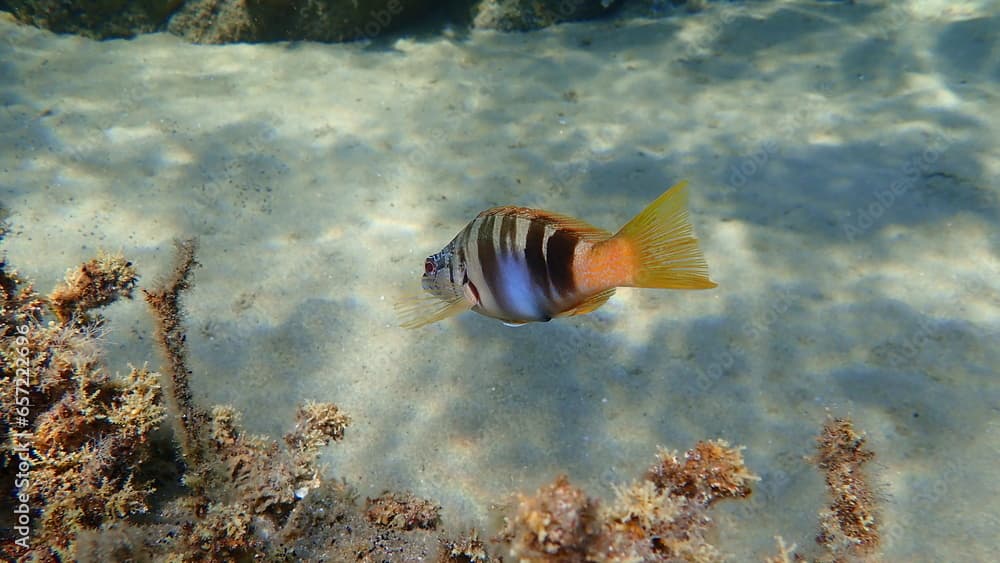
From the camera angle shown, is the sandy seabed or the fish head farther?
the sandy seabed

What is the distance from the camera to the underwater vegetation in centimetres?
217

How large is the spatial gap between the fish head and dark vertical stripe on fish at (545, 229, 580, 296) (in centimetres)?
39

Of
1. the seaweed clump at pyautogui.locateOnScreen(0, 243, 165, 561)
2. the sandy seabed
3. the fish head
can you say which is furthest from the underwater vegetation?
the fish head

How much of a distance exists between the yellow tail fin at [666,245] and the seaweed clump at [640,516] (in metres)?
0.70

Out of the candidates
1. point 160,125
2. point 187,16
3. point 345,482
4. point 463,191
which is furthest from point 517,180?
point 187,16

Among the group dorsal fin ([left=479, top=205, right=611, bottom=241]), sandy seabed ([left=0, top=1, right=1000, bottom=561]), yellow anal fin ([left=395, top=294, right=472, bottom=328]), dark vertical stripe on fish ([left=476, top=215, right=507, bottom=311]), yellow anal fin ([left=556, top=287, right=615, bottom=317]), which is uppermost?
dorsal fin ([left=479, top=205, right=611, bottom=241])

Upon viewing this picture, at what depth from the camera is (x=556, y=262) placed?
2098 mm

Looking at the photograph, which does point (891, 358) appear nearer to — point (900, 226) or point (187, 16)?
point (900, 226)

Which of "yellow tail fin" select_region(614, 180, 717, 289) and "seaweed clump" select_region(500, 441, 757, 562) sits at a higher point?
"yellow tail fin" select_region(614, 180, 717, 289)

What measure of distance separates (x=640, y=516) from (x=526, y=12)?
784 centimetres

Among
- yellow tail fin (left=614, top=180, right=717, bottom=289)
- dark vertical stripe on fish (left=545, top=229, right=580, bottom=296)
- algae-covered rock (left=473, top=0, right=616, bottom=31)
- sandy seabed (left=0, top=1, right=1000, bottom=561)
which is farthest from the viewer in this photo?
algae-covered rock (left=473, top=0, right=616, bottom=31)

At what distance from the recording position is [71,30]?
24.0 ft

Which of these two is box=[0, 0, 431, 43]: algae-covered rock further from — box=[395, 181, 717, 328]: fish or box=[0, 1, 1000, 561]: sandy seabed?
box=[395, 181, 717, 328]: fish

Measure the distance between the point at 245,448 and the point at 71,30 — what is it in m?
7.83
